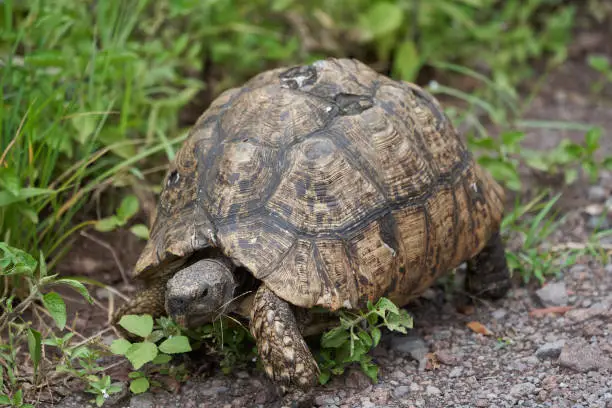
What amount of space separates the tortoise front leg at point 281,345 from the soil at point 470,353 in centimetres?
13

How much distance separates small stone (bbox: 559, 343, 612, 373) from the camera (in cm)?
374

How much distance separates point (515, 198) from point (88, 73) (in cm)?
281

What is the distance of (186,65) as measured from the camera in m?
5.98

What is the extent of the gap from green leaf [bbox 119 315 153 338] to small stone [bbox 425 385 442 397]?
48.6 inches

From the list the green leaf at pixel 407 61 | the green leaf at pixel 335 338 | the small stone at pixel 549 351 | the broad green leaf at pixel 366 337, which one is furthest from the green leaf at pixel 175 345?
the green leaf at pixel 407 61

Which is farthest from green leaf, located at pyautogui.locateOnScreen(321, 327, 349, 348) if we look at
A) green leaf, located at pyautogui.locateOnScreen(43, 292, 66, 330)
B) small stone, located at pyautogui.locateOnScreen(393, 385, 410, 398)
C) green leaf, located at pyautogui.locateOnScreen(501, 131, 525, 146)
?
green leaf, located at pyautogui.locateOnScreen(501, 131, 525, 146)

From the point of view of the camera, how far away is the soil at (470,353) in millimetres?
3645

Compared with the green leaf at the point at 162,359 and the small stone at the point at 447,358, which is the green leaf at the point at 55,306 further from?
the small stone at the point at 447,358

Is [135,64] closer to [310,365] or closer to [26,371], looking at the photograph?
[26,371]

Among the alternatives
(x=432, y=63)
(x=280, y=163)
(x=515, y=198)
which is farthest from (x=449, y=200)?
(x=432, y=63)

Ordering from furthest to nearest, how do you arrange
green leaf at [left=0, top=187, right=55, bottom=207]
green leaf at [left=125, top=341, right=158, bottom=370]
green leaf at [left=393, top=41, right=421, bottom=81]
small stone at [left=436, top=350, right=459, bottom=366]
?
1. green leaf at [left=393, top=41, right=421, bottom=81]
2. small stone at [left=436, top=350, right=459, bottom=366]
3. green leaf at [left=0, top=187, right=55, bottom=207]
4. green leaf at [left=125, top=341, right=158, bottom=370]

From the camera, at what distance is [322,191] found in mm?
3699

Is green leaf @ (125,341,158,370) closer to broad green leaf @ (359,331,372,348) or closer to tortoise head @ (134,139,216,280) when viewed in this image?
tortoise head @ (134,139,216,280)

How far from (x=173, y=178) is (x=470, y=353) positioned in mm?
1658
